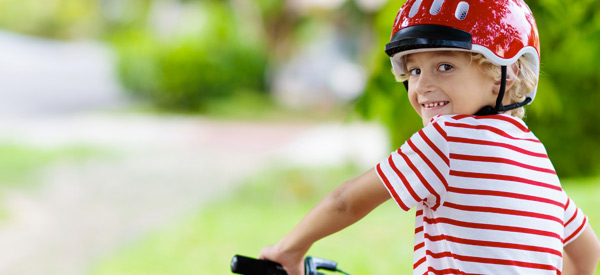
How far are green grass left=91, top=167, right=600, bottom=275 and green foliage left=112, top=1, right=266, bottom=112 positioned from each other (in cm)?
985

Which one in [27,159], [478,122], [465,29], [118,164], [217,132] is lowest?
[478,122]

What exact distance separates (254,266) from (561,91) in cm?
607

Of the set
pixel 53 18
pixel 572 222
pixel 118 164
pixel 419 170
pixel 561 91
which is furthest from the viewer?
pixel 53 18

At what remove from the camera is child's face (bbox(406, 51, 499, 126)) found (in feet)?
5.39

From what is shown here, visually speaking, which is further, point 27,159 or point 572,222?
point 27,159

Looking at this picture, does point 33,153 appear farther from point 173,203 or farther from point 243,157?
point 173,203

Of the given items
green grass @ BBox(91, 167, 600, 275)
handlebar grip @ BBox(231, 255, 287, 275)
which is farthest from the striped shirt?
green grass @ BBox(91, 167, 600, 275)

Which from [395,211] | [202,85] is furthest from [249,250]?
[202,85]

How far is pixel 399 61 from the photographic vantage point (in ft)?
5.84

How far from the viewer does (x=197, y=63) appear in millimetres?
17531

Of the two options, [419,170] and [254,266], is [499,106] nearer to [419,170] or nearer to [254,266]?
[419,170]

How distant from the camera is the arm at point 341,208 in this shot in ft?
5.07

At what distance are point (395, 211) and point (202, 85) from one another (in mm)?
11473

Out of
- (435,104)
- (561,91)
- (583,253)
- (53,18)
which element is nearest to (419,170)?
(435,104)
